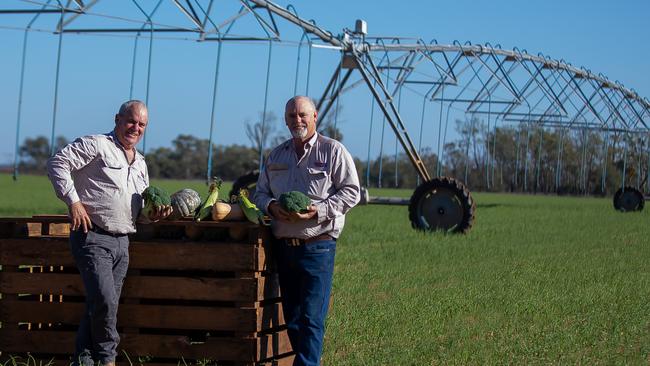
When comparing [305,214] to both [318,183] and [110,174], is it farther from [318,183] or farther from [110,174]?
[110,174]

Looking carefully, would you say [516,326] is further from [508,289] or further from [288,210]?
[288,210]

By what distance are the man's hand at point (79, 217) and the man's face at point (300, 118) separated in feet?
3.86

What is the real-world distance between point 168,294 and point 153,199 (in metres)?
0.57

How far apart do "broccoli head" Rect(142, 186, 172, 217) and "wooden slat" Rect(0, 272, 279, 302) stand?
0.42 meters

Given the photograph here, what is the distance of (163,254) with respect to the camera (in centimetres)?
597

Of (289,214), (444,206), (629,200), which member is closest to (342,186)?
(289,214)

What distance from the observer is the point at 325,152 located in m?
5.93

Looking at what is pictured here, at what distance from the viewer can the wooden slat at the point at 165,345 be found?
587cm

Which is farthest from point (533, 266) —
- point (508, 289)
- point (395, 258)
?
point (508, 289)

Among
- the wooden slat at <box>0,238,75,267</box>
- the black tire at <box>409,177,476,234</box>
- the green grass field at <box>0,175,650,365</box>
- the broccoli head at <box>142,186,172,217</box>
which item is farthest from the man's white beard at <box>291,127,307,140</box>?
the black tire at <box>409,177,476,234</box>

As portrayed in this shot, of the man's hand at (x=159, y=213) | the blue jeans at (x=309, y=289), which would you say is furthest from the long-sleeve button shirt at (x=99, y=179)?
the blue jeans at (x=309, y=289)

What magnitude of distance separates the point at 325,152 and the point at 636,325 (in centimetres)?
362

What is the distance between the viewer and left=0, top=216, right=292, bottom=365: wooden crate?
5.88 m

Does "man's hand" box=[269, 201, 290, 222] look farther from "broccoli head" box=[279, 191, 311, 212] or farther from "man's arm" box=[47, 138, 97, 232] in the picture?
"man's arm" box=[47, 138, 97, 232]
